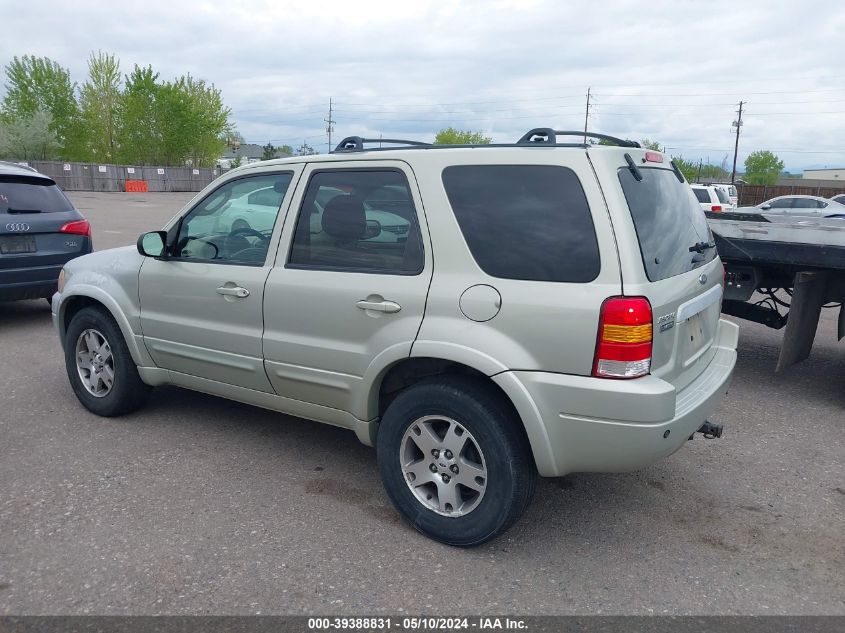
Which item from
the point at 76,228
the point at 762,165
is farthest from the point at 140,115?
the point at 762,165

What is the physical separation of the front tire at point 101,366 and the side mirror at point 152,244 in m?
0.70

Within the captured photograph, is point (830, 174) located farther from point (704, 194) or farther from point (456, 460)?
point (456, 460)

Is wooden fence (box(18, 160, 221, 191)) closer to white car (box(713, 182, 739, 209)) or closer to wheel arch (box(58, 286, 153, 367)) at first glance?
white car (box(713, 182, 739, 209))

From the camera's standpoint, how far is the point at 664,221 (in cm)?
323

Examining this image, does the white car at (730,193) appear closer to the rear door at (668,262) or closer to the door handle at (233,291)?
the rear door at (668,262)

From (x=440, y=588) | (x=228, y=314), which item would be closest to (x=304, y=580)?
(x=440, y=588)

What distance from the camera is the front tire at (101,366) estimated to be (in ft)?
15.3

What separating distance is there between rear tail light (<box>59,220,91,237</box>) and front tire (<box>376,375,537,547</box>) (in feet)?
19.1

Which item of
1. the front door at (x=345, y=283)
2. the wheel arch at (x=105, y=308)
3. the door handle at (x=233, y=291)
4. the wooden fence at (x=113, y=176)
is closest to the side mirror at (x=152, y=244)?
the wheel arch at (x=105, y=308)

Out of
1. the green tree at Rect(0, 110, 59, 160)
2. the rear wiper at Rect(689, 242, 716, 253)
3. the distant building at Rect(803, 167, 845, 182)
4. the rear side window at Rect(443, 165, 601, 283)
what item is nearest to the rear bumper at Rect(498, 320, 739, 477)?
the rear side window at Rect(443, 165, 601, 283)

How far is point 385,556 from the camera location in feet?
10.4

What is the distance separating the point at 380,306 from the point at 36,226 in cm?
564

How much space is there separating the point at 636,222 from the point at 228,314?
7.58ft

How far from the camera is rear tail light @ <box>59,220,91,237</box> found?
7633 millimetres
